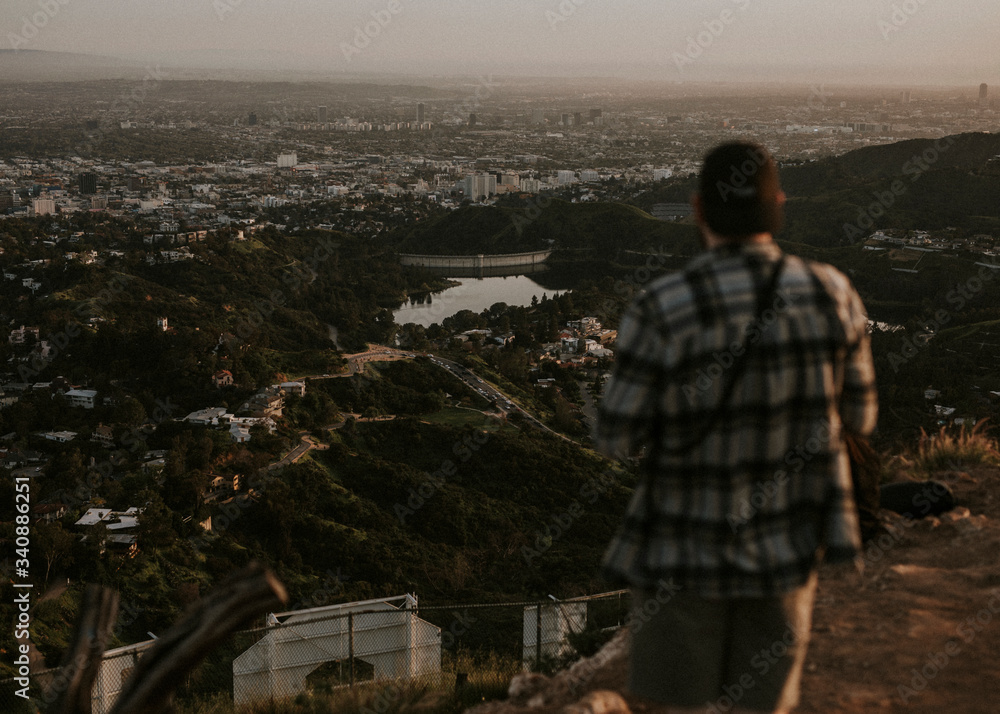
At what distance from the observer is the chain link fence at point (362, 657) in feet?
13.0

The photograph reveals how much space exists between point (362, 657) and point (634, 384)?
5106 mm

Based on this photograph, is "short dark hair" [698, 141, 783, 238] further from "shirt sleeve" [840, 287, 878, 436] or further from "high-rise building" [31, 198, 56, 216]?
"high-rise building" [31, 198, 56, 216]

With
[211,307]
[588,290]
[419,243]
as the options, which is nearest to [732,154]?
[211,307]

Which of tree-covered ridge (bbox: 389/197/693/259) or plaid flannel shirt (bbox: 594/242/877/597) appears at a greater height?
plaid flannel shirt (bbox: 594/242/877/597)

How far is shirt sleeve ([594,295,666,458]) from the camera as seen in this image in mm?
1430

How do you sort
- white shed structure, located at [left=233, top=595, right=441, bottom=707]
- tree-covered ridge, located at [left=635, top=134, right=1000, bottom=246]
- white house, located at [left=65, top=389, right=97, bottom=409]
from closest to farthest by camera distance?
white shed structure, located at [left=233, top=595, right=441, bottom=707] < white house, located at [left=65, top=389, right=97, bottom=409] < tree-covered ridge, located at [left=635, top=134, right=1000, bottom=246]

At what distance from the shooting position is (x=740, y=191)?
1.52 meters

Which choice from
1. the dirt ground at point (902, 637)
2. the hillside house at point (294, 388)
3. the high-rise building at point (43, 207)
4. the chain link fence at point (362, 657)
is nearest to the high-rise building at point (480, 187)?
the high-rise building at point (43, 207)

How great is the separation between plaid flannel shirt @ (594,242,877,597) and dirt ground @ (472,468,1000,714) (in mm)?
1033

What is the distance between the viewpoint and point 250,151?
8762cm

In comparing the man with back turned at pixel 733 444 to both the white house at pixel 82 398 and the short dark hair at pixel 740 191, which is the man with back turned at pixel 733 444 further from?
the white house at pixel 82 398

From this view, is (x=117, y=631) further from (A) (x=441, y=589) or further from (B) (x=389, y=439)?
(B) (x=389, y=439)

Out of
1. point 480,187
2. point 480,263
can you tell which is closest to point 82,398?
point 480,263

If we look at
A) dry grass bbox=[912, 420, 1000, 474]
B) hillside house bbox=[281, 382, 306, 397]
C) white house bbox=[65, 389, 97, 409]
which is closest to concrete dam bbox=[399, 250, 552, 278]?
hillside house bbox=[281, 382, 306, 397]
